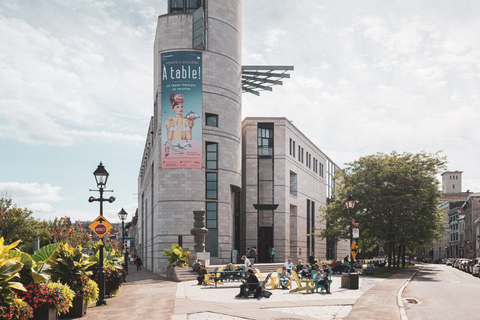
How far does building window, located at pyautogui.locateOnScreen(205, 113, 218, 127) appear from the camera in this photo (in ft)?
137

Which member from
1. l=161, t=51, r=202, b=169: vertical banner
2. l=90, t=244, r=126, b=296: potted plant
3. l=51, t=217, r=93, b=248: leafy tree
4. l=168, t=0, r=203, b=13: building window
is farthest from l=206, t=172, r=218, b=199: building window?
l=90, t=244, r=126, b=296: potted plant

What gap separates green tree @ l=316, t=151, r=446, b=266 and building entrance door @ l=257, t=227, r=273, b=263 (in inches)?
→ 402

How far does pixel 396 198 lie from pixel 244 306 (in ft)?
94.7

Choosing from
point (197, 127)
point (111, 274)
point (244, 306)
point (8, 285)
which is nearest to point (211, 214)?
point (197, 127)

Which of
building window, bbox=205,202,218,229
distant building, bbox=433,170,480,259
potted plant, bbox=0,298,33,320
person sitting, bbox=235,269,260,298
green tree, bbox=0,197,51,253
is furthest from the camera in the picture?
distant building, bbox=433,170,480,259

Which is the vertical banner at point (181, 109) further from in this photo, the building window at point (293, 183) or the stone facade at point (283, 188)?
the building window at point (293, 183)

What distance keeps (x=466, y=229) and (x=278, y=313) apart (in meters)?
111

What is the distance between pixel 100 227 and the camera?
57.1ft

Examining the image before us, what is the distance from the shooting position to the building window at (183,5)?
44.0 metres

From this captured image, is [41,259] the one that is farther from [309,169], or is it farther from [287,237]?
[309,169]

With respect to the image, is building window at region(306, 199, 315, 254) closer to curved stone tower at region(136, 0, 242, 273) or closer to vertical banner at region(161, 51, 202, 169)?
curved stone tower at region(136, 0, 242, 273)

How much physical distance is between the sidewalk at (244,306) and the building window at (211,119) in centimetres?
2161

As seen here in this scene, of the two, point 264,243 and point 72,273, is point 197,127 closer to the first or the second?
point 264,243

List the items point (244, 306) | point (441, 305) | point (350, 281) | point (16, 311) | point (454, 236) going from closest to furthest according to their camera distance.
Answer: point (16, 311)
point (244, 306)
point (441, 305)
point (350, 281)
point (454, 236)
